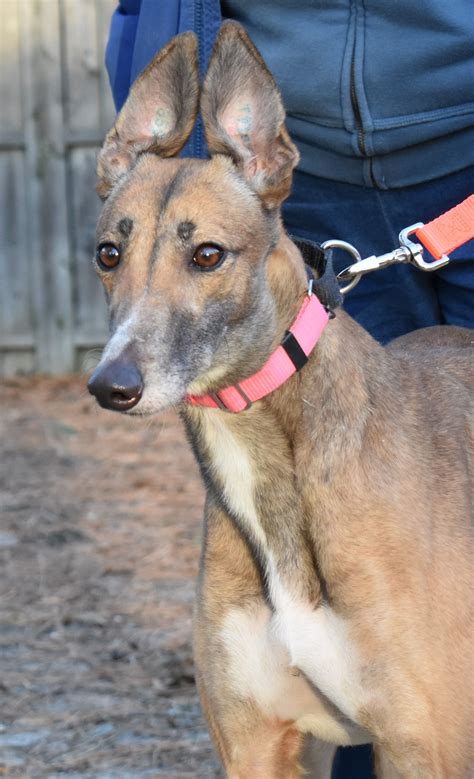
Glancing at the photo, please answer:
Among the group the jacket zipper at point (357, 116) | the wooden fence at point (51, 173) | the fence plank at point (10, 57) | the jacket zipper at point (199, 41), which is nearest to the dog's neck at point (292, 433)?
the jacket zipper at point (357, 116)

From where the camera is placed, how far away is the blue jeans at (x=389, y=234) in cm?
394

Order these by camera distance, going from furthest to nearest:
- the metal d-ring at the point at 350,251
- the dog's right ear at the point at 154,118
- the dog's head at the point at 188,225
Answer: the metal d-ring at the point at 350,251
the dog's right ear at the point at 154,118
the dog's head at the point at 188,225

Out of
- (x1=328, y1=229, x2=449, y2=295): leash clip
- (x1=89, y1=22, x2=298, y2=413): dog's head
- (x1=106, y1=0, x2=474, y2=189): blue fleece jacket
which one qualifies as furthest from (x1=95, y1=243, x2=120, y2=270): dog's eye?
(x1=106, y1=0, x2=474, y2=189): blue fleece jacket

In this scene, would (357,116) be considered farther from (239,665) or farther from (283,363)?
(239,665)

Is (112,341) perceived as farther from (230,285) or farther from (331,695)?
(331,695)

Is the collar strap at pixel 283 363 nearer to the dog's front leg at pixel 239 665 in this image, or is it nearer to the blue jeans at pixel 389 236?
the dog's front leg at pixel 239 665

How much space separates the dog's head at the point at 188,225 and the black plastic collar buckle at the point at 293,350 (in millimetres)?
41

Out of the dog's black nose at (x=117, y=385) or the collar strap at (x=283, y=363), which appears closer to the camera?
the dog's black nose at (x=117, y=385)

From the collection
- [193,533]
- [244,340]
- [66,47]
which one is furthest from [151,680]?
[66,47]

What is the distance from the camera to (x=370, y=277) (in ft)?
13.5

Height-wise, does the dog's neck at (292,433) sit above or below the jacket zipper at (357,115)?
below

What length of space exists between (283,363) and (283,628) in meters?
0.65

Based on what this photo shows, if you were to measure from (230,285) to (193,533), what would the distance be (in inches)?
164

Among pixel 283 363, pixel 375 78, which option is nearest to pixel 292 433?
pixel 283 363
